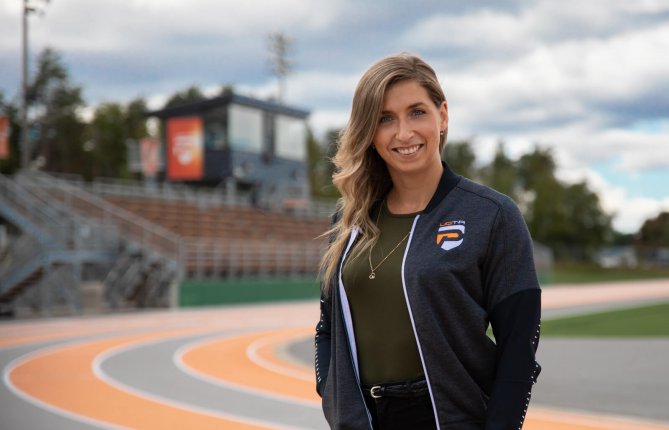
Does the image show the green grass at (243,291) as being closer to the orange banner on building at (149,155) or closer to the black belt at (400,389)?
the orange banner on building at (149,155)

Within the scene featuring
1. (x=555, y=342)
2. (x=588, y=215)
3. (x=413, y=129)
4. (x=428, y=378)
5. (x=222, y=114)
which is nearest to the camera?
(x=428, y=378)

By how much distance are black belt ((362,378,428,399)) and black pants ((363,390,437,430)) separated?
0.01 metres

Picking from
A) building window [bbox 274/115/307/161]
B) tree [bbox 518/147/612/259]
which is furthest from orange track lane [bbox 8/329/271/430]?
tree [bbox 518/147/612/259]

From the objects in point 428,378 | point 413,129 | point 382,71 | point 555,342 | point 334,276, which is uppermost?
point 382,71

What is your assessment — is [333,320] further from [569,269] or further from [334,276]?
[569,269]

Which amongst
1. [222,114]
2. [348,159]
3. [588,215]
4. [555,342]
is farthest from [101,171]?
[348,159]

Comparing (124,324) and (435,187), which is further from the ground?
(435,187)

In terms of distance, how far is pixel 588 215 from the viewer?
8062 centimetres

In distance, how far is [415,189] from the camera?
2623 mm

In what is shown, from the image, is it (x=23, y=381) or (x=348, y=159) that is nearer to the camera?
(x=348, y=159)

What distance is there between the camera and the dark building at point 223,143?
127 ft

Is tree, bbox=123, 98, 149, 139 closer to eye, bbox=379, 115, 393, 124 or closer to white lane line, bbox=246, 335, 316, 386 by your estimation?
white lane line, bbox=246, 335, 316, 386

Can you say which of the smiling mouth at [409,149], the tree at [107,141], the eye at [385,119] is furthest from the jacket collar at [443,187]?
the tree at [107,141]

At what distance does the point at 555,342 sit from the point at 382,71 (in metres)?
13.2
